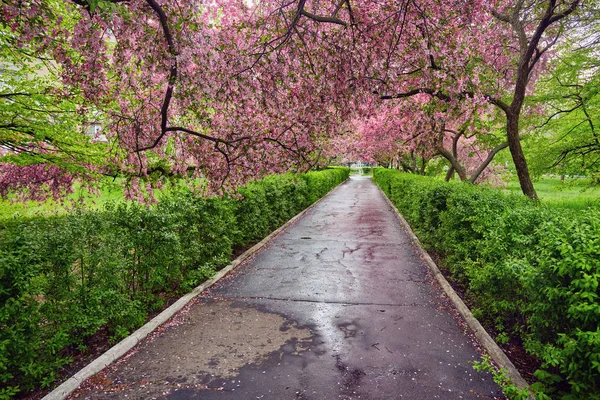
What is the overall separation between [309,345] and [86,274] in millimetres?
2978

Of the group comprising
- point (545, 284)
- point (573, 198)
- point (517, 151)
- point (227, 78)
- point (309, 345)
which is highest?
point (227, 78)

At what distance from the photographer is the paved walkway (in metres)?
3.71

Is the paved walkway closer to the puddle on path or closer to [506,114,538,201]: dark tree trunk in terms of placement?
the puddle on path

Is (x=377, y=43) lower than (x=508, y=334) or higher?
higher

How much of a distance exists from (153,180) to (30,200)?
387 centimetres

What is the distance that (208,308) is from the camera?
5879mm

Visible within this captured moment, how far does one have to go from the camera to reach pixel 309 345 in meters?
4.64

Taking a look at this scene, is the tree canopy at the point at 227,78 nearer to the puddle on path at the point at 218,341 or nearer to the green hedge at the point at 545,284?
the green hedge at the point at 545,284

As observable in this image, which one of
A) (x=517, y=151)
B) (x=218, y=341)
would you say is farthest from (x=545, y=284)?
(x=517, y=151)

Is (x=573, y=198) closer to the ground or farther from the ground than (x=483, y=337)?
farther from the ground

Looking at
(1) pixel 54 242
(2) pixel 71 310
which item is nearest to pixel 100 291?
(2) pixel 71 310

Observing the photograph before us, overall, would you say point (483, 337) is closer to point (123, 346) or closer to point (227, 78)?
point (123, 346)

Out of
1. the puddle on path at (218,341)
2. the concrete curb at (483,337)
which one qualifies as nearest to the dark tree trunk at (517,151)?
the concrete curb at (483,337)

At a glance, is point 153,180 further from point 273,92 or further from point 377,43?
point 377,43
